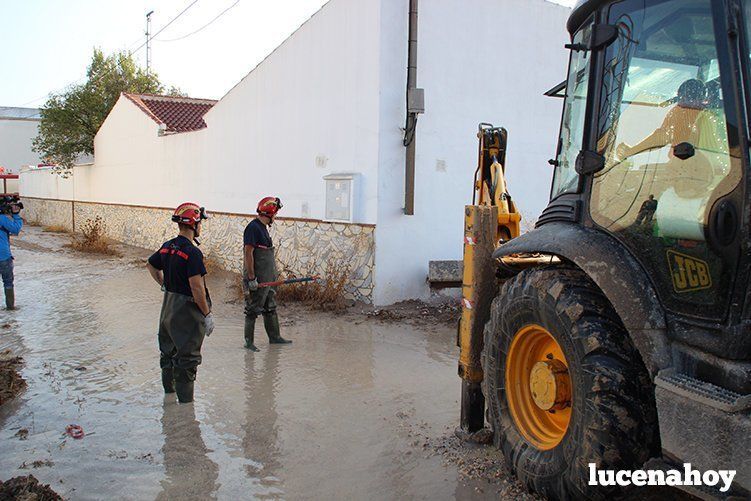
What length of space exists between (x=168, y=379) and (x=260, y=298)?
2.04 m

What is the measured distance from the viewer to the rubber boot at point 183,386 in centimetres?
561

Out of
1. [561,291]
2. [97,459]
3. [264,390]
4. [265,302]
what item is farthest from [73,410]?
[561,291]

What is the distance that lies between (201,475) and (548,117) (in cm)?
912

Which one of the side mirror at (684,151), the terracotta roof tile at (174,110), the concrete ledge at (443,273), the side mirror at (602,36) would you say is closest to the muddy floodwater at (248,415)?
the concrete ledge at (443,273)

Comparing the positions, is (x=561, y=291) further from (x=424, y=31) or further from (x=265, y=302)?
(x=424, y=31)

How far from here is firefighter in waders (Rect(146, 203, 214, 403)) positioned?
5391mm

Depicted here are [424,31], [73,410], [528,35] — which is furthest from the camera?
[528,35]

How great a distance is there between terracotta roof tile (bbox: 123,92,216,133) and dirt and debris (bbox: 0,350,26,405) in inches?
475

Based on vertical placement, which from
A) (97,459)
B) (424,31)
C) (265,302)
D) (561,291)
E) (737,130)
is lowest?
(97,459)

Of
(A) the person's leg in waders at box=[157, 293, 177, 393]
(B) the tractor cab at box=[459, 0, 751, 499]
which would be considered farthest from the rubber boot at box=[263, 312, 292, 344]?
(B) the tractor cab at box=[459, 0, 751, 499]

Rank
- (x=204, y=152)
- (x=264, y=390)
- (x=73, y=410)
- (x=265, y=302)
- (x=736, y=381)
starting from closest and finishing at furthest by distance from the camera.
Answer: (x=736, y=381) < (x=73, y=410) < (x=264, y=390) < (x=265, y=302) < (x=204, y=152)

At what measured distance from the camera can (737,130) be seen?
98.3 inches

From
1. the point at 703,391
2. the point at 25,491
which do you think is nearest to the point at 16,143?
the point at 25,491

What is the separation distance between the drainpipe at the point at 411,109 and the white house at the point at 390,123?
0.50 feet
